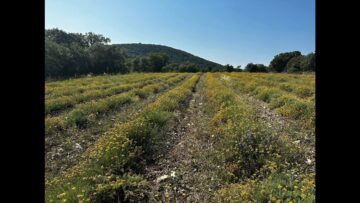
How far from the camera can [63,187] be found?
222 inches

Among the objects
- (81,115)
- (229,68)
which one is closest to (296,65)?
(229,68)

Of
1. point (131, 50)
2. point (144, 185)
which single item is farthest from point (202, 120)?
point (131, 50)

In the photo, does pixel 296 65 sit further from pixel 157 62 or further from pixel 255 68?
pixel 157 62

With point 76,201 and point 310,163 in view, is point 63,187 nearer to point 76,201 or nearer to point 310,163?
point 76,201

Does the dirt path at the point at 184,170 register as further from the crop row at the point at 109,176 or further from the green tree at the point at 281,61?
the green tree at the point at 281,61

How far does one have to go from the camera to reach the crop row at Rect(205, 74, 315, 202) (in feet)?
15.3

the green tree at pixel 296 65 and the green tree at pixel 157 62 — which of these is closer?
the green tree at pixel 296 65

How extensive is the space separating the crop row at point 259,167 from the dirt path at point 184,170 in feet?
0.99

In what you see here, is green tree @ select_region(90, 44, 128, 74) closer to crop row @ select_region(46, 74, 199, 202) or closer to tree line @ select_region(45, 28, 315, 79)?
tree line @ select_region(45, 28, 315, 79)

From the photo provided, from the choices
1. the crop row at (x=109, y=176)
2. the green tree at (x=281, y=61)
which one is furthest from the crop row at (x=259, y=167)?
the green tree at (x=281, y=61)

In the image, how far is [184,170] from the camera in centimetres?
696

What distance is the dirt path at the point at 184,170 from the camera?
18.8ft

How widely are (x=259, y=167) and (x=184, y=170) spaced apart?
1.49m
